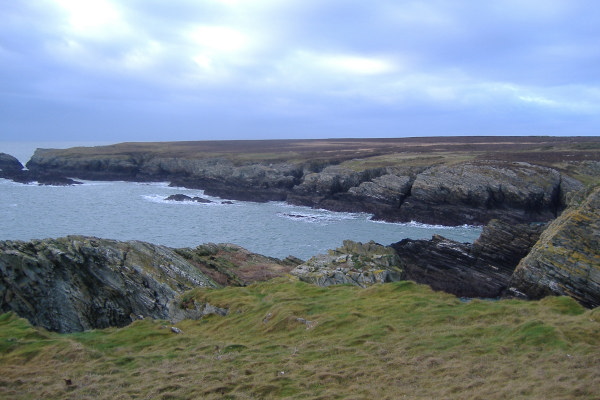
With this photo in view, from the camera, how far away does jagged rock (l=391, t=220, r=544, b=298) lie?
31.7 metres

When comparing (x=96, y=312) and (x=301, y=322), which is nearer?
(x=301, y=322)

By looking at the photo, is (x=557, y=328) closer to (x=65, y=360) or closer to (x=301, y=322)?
(x=301, y=322)

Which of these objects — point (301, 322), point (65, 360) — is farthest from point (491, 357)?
point (65, 360)

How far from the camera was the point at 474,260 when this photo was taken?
34.1 m

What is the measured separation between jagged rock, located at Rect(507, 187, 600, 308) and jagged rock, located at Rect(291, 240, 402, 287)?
25.6ft

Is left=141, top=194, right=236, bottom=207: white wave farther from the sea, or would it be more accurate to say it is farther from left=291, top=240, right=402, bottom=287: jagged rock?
left=291, top=240, right=402, bottom=287: jagged rock

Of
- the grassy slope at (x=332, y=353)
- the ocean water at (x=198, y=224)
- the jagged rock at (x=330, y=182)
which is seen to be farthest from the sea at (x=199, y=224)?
the grassy slope at (x=332, y=353)

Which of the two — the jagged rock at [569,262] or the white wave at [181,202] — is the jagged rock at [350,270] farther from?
the white wave at [181,202]

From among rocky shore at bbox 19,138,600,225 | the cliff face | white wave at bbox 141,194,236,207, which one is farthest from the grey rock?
white wave at bbox 141,194,236,207

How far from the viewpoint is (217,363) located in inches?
476

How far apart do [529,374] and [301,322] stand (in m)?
7.04

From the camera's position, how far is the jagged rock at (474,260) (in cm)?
3169

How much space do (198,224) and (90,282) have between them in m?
33.2

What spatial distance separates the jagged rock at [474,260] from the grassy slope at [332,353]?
53.5 ft
